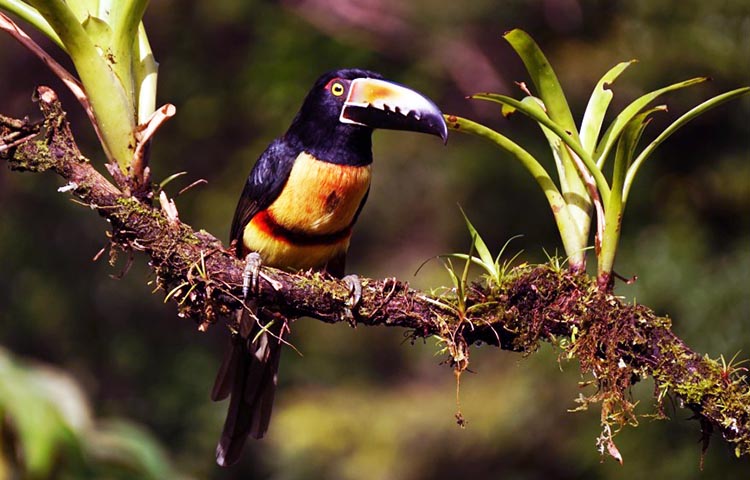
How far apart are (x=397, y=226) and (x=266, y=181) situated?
454 cm

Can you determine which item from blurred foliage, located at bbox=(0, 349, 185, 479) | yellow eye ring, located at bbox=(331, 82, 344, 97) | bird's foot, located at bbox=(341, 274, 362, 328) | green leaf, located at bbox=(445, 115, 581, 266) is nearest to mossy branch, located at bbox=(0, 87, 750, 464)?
bird's foot, located at bbox=(341, 274, 362, 328)

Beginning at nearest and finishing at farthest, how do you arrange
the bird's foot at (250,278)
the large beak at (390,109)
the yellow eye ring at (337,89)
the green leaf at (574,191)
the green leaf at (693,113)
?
the green leaf at (693,113)
the bird's foot at (250,278)
the green leaf at (574,191)
the large beak at (390,109)
the yellow eye ring at (337,89)

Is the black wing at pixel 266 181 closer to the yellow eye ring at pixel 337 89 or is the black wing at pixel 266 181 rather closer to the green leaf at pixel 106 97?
the yellow eye ring at pixel 337 89

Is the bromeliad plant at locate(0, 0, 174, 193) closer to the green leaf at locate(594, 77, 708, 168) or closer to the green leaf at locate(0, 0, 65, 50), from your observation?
the green leaf at locate(0, 0, 65, 50)

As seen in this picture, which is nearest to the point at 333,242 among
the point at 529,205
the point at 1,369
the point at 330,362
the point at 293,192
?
the point at 293,192

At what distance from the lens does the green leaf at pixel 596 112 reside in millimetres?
2424

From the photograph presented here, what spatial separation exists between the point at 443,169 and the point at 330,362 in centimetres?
166

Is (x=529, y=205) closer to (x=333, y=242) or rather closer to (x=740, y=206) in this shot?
(x=740, y=206)

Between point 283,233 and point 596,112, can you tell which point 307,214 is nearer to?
point 283,233

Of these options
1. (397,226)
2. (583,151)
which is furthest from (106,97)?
(397,226)

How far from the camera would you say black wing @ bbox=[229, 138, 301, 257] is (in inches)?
121

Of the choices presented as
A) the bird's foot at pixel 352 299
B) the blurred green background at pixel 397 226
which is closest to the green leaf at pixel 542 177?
the bird's foot at pixel 352 299

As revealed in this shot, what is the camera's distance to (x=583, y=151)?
90.8 inches

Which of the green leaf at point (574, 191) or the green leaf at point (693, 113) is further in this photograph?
the green leaf at point (574, 191)
